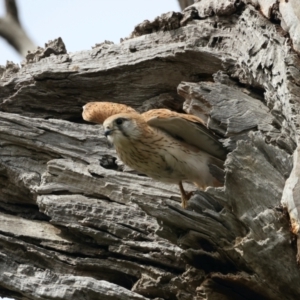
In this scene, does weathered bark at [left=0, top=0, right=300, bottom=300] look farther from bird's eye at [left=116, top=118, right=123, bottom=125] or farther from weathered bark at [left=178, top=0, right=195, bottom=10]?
weathered bark at [left=178, top=0, right=195, bottom=10]

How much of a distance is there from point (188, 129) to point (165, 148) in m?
0.26

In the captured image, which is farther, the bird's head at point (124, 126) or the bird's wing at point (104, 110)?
the bird's wing at point (104, 110)

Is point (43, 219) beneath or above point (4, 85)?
beneath

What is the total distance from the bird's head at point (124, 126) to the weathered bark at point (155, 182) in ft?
1.12

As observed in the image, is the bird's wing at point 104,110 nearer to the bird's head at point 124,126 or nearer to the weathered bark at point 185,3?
the bird's head at point 124,126

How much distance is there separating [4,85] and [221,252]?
9.81 ft

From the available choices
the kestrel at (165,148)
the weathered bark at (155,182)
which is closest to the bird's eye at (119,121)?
the kestrel at (165,148)

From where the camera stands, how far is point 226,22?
5660 mm

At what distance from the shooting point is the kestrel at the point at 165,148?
16.8ft

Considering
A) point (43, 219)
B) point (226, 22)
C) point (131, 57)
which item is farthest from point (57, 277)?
point (226, 22)

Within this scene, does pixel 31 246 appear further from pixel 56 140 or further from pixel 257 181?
pixel 257 181

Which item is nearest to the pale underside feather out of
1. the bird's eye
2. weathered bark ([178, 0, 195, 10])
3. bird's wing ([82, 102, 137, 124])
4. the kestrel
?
the kestrel

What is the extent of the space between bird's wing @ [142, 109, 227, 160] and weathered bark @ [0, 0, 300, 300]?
9 cm

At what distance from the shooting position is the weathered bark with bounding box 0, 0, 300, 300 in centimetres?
407
